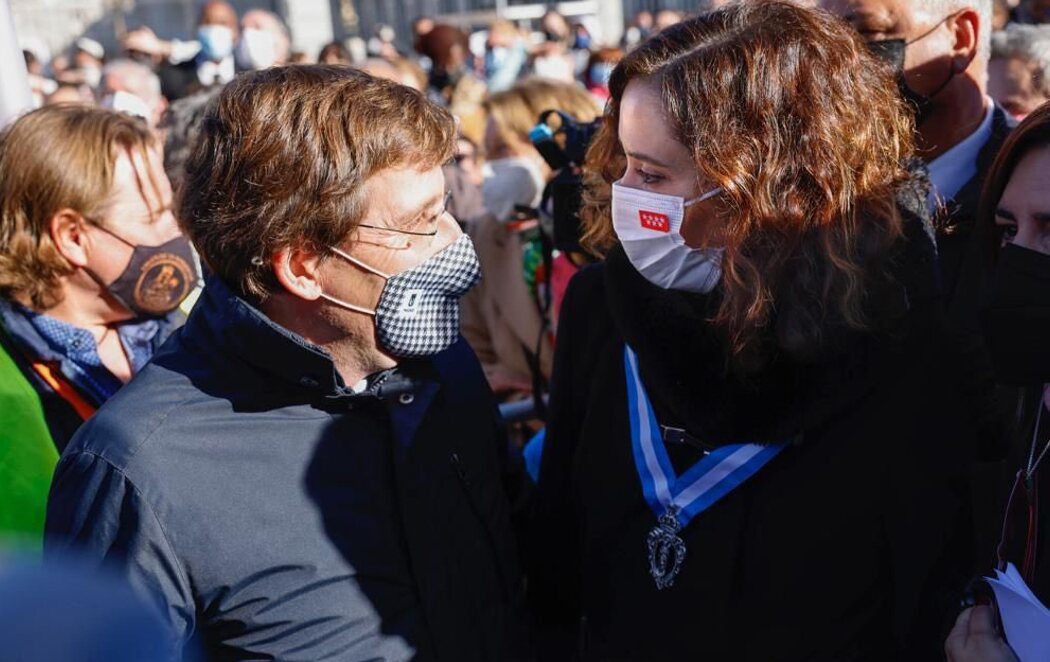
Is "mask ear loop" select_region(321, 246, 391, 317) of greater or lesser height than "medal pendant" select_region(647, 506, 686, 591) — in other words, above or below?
above

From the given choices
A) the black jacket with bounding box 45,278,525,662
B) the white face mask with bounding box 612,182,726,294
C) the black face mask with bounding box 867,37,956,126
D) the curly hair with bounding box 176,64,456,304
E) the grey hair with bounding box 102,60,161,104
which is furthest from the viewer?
the grey hair with bounding box 102,60,161,104

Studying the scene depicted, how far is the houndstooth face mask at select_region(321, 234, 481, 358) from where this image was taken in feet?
6.59

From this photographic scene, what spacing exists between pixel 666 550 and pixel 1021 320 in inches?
29.9

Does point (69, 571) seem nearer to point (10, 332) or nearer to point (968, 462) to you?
point (968, 462)

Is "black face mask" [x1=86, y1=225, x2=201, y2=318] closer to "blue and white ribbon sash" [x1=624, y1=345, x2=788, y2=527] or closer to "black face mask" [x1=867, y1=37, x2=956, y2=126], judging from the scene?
"blue and white ribbon sash" [x1=624, y1=345, x2=788, y2=527]

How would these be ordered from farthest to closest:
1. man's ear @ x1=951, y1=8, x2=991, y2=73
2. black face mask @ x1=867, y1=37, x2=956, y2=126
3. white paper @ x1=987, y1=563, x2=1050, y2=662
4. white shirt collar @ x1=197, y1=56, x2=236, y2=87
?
white shirt collar @ x1=197, y1=56, x2=236, y2=87 → man's ear @ x1=951, y1=8, x2=991, y2=73 → black face mask @ x1=867, y1=37, x2=956, y2=126 → white paper @ x1=987, y1=563, x2=1050, y2=662

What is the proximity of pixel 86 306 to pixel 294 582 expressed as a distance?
3.79ft

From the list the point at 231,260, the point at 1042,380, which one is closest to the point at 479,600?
the point at 231,260

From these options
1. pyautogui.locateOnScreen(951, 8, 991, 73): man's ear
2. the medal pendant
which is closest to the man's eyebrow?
the medal pendant

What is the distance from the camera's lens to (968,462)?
77.3 inches

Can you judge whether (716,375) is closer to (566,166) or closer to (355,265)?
(355,265)

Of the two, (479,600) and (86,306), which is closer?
(479,600)

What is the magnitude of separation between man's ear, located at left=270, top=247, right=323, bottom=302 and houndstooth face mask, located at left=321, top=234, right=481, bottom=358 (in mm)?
34

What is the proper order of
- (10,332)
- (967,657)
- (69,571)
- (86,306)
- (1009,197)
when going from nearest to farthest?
(69,571)
(967,657)
(1009,197)
(10,332)
(86,306)
